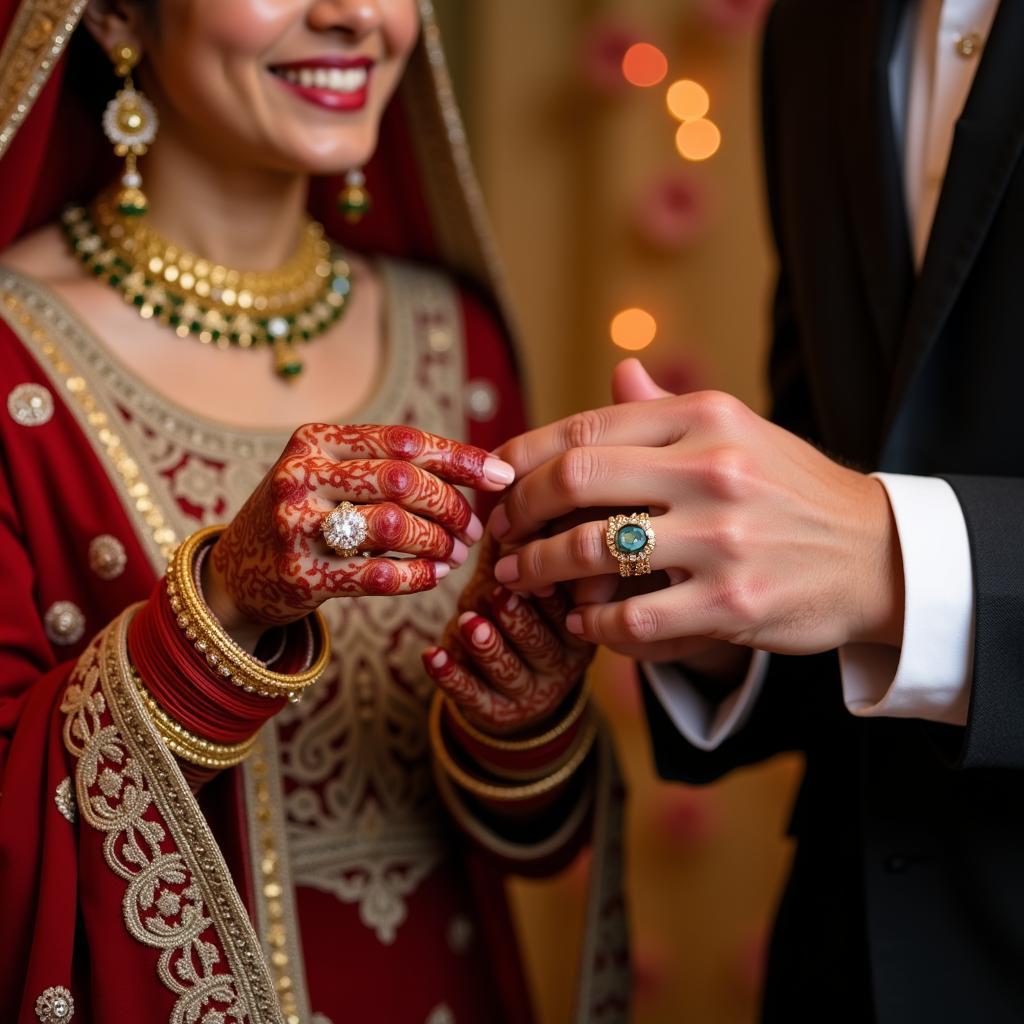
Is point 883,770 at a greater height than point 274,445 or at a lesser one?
lesser

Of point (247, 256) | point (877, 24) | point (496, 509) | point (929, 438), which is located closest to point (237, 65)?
point (247, 256)

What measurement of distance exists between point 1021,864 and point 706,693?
1.01 feet

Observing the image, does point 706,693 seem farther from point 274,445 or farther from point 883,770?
point 274,445

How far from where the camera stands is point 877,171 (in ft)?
3.75

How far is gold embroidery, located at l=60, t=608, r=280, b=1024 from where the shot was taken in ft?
3.08

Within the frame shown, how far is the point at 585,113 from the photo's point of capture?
2.48 meters

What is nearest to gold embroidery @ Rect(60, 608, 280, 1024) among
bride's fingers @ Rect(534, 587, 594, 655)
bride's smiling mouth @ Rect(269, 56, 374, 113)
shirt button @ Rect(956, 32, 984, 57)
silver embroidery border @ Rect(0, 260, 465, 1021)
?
silver embroidery border @ Rect(0, 260, 465, 1021)

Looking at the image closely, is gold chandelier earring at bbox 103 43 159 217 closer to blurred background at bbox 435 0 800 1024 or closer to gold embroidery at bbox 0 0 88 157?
gold embroidery at bbox 0 0 88 157

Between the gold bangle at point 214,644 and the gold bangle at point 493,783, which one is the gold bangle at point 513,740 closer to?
the gold bangle at point 493,783

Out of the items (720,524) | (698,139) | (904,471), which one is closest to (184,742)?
(720,524)

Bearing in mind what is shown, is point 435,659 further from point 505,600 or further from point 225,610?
point 225,610

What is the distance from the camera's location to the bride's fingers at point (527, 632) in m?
1.02

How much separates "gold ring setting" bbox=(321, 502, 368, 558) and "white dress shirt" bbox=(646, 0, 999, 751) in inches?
15.7

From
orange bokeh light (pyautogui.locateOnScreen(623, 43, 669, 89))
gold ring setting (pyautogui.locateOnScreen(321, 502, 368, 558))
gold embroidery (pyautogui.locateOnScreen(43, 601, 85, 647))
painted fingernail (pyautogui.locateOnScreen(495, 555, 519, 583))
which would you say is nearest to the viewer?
gold ring setting (pyautogui.locateOnScreen(321, 502, 368, 558))
